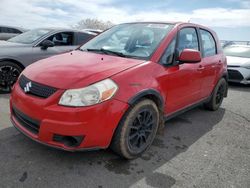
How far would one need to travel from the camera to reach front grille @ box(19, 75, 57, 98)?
266cm

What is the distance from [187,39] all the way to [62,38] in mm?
3632

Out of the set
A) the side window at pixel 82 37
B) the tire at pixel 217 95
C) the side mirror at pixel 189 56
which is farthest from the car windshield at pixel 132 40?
the side window at pixel 82 37

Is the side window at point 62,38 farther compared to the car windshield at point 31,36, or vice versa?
the side window at point 62,38

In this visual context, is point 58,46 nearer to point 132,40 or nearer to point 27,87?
point 132,40

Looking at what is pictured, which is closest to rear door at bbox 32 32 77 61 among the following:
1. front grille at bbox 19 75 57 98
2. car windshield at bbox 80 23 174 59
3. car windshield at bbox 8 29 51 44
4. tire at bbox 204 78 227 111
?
car windshield at bbox 8 29 51 44

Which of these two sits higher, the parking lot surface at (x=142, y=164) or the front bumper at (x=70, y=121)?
the front bumper at (x=70, y=121)

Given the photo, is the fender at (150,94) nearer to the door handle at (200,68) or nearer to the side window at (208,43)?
the door handle at (200,68)

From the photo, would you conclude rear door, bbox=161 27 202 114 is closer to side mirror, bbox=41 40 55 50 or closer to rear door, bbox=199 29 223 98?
rear door, bbox=199 29 223 98

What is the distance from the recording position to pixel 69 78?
8.91 feet

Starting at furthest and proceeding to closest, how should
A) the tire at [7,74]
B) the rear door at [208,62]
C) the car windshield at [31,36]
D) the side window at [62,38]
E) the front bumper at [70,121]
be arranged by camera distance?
1. the side window at [62,38]
2. the car windshield at [31,36]
3. the tire at [7,74]
4. the rear door at [208,62]
5. the front bumper at [70,121]

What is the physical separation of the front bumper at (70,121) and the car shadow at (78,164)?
0.31m

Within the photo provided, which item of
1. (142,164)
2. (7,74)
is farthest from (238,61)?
(7,74)

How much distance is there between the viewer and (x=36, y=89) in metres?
2.78

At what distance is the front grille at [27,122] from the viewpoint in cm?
272
